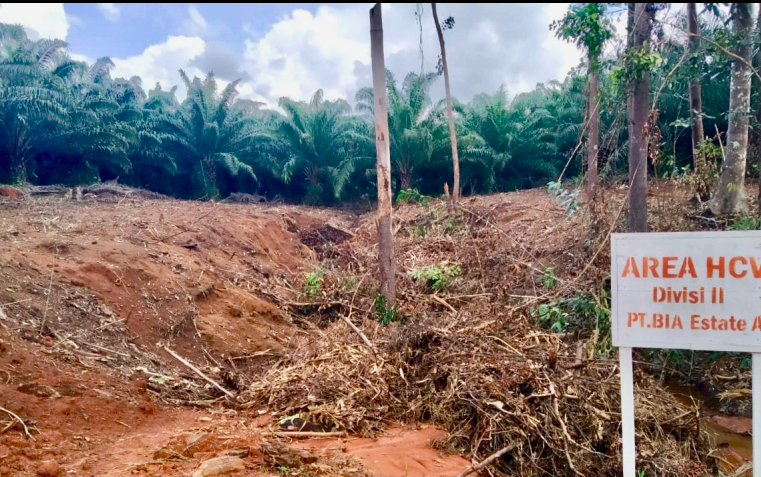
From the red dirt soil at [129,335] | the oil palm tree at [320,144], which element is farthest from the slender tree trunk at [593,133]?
the oil palm tree at [320,144]

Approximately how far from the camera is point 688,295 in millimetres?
3020

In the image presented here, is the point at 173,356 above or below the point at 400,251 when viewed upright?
below

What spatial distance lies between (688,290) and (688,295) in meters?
0.03

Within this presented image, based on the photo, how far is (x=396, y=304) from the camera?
770cm

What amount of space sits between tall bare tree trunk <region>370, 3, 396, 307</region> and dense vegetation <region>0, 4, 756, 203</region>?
293 inches

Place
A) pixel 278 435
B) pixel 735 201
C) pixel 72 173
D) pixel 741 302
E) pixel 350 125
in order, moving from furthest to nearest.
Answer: pixel 350 125 → pixel 72 173 → pixel 735 201 → pixel 278 435 → pixel 741 302

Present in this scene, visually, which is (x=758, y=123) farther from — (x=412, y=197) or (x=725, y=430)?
(x=412, y=197)

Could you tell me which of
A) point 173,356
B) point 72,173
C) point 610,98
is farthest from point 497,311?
point 72,173

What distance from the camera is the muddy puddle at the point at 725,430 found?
475 centimetres

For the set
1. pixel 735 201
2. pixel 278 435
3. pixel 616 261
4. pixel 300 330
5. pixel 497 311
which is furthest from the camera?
pixel 735 201

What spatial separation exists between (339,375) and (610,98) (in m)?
5.31

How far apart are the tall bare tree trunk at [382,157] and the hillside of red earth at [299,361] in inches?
15.8

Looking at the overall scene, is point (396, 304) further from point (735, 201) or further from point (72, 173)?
point (72, 173)

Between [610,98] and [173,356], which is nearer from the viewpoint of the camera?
[173,356]
